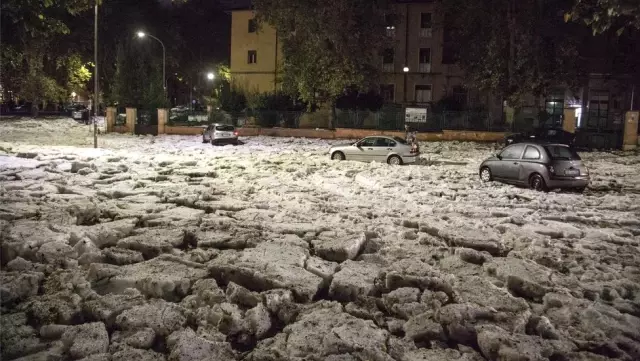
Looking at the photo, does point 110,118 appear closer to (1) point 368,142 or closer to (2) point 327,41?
(2) point 327,41

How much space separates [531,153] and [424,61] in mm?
35524

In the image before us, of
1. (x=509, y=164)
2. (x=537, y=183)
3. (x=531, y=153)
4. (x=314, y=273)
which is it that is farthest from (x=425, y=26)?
(x=314, y=273)

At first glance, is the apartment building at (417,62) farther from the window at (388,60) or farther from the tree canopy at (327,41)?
the tree canopy at (327,41)

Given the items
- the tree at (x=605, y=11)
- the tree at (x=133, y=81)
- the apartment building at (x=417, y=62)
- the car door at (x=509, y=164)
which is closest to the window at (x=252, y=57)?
the apartment building at (x=417, y=62)

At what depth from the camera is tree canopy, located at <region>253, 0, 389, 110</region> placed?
36500mm

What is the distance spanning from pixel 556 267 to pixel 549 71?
30.1 meters

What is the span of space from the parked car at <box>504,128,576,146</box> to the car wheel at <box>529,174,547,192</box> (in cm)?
1542

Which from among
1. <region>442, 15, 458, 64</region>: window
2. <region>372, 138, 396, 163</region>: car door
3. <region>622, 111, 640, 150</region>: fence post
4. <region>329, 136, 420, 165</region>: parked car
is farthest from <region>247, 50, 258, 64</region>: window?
<region>622, 111, 640, 150</region>: fence post

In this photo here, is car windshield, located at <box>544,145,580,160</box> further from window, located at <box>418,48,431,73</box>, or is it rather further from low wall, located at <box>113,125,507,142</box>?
window, located at <box>418,48,431,73</box>

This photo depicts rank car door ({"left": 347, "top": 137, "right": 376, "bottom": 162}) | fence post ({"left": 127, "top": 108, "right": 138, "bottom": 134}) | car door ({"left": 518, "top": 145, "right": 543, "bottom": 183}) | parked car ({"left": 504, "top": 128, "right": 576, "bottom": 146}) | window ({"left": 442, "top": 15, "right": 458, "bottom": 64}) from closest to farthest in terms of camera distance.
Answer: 1. car door ({"left": 518, "top": 145, "right": 543, "bottom": 183})
2. car door ({"left": 347, "top": 137, "right": 376, "bottom": 162})
3. parked car ({"left": 504, "top": 128, "right": 576, "bottom": 146})
4. fence post ({"left": 127, "top": 108, "right": 138, "bottom": 134})
5. window ({"left": 442, "top": 15, "right": 458, "bottom": 64})

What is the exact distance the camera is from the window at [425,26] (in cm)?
4891

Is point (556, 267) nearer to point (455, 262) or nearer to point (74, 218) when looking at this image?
point (455, 262)

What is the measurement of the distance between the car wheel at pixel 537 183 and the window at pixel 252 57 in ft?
138

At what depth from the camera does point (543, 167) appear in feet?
50.1
